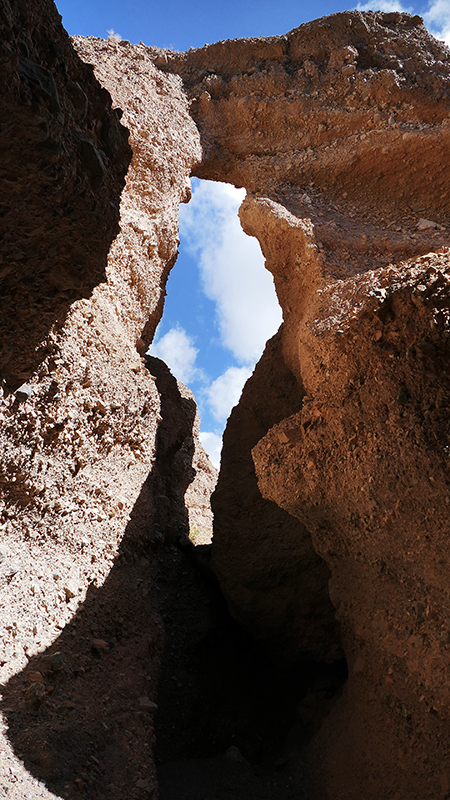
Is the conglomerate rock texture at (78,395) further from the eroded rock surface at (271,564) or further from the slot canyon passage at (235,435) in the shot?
the eroded rock surface at (271,564)

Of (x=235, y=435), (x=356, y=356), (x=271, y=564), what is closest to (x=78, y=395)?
(x=356, y=356)

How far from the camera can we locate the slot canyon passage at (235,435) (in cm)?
242

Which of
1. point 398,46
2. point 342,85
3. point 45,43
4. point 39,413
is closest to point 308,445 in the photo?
point 39,413

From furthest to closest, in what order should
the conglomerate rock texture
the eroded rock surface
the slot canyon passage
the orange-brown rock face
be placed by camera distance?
the eroded rock surface → the orange-brown rock face → the slot canyon passage → the conglomerate rock texture

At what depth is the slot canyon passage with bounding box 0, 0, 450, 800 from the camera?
95.3 inches

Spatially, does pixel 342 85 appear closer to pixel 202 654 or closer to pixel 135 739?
pixel 202 654

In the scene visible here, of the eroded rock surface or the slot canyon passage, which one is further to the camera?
the eroded rock surface

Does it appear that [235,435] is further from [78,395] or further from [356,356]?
[356,356]

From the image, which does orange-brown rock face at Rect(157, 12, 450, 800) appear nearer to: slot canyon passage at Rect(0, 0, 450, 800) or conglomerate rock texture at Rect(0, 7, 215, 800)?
slot canyon passage at Rect(0, 0, 450, 800)

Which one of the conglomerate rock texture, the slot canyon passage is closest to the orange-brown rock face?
the slot canyon passage

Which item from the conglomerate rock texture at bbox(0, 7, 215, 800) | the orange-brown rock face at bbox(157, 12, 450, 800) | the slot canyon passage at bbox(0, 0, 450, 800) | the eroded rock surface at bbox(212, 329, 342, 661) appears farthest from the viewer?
the eroded rock surface at bbox(212, 329, 342, 661)

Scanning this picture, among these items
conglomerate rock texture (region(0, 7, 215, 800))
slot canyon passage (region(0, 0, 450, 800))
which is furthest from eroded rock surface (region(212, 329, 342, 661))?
conglomerate rock texture (region(0, 7, 215, 800))

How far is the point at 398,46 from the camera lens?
6.49 meters

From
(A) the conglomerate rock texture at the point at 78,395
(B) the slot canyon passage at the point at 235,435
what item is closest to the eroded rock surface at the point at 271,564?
(B) the slot canyon passage at the point at 235,435
